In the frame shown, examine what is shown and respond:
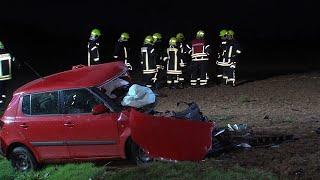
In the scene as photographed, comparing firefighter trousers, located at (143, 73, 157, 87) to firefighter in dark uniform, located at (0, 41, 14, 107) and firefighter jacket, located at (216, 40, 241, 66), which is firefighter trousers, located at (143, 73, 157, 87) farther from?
firefighter in dark uniform, located at (0, 41, 14, 107)

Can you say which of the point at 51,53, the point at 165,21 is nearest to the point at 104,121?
the point at 51,53

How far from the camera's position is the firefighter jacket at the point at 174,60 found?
18.1 metres

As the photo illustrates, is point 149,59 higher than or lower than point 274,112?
higher

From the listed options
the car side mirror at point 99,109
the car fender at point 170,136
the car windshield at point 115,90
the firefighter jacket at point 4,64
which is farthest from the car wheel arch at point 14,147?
the firefighter jacket at point 4,64

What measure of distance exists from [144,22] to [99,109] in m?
28.2

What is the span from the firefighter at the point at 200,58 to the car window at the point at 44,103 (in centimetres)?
870

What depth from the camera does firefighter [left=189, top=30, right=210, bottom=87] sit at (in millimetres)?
17984

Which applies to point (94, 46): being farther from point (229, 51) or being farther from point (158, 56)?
point (229, 51)

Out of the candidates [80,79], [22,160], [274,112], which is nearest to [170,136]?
[80,79]

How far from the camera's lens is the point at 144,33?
35125mm

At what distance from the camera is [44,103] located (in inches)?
392

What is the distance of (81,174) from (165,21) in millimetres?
28711

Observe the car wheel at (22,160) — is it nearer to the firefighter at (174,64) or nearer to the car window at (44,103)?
the car window at (44,103)

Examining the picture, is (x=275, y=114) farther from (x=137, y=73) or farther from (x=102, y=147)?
(x=137, y=73)
